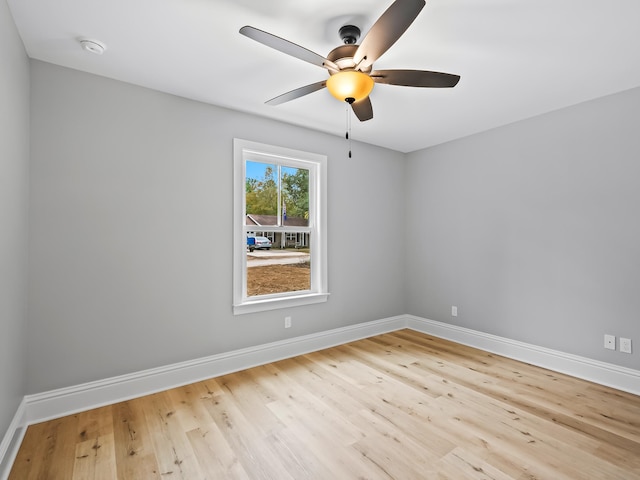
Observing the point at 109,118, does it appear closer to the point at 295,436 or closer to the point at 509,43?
the point at 295,436

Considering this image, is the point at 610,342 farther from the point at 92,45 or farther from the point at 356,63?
the point at 92,45

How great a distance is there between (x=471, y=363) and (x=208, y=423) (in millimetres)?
2612

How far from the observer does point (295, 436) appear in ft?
6.81

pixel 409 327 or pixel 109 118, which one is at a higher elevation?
pixel 109 118

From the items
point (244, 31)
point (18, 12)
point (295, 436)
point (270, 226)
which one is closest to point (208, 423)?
point (295, 436)

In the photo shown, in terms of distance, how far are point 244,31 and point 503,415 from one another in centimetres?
299

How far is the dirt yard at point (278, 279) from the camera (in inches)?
132

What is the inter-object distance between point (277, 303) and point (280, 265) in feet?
1.46

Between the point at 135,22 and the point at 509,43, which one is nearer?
the point at 135,22

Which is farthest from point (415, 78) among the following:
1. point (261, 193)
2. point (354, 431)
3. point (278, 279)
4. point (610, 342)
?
point (610, 342)

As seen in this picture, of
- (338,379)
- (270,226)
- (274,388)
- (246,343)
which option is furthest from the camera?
(270,226)

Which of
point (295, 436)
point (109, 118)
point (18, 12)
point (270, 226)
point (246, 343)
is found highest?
point (18, 12)

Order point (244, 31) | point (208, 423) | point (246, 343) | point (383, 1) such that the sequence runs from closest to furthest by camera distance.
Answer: point (244, 31)
point (383, 1)
point (208, 423)
point (246, 343)

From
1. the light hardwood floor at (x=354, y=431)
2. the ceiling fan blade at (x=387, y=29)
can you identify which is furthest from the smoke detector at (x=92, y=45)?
the light hardwood floor at (x=354, y=431)
